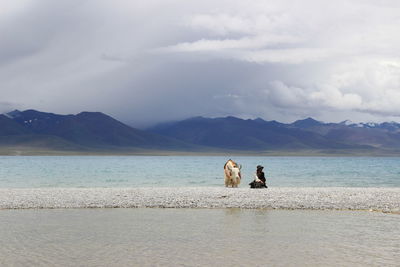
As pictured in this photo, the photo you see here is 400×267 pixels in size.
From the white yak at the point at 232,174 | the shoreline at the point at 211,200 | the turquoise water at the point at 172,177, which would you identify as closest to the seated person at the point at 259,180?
the white yak at the point at 232,174

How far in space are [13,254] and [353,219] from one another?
482 inches

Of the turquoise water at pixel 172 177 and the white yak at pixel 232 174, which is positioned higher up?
the white yak at pixel 232 174

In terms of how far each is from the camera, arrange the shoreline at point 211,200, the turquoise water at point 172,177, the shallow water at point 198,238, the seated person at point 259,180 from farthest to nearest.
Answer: the turquoise water at point 172,177
the seated person at point 259,180
the shoreline at point 211,200
the shallow water at point 198,238

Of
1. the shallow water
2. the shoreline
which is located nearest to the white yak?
the shoreline

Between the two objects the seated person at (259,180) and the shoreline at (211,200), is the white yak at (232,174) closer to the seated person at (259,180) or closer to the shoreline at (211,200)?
the seated person at (259,180)

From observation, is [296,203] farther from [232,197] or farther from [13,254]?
[13,254]

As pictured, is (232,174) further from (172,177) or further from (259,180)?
(172,177)

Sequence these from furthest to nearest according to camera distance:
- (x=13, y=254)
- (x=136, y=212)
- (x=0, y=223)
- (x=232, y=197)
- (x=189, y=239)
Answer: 1. (x=232, y=197)
2. (x=136, y=212)
3. (x=0, y=223)
4. (x=189, y=239)
5. (x=13, y=254)

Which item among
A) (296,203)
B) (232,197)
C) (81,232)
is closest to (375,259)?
(81,232)

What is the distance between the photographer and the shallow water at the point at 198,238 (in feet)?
42.7

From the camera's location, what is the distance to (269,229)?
17.6 metres

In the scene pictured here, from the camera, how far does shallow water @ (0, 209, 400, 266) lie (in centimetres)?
1300

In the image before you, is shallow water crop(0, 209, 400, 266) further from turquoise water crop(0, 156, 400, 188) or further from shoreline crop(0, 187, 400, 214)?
turquoise water crop(0, 156, 400, 188)

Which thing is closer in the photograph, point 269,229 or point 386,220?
point 269,229
